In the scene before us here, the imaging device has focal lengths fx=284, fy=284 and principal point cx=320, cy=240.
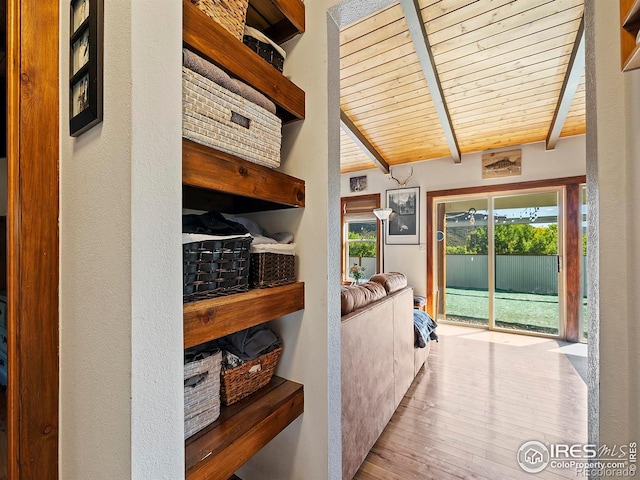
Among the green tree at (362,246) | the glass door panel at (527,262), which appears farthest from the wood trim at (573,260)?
the green tree at (362,246)

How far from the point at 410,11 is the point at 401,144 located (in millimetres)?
2210

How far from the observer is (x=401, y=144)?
168 inches

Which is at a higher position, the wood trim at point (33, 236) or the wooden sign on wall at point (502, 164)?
the wooden sign on wall at point (502, 164)

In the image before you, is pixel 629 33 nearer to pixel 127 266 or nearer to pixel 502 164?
pixel 127 266

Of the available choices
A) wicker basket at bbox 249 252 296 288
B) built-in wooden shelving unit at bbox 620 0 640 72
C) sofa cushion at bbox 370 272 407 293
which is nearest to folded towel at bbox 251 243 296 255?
wicker basket at bbox 249 252 296 288

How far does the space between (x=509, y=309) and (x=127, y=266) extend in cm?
483

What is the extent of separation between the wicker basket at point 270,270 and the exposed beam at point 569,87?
2.92 metres

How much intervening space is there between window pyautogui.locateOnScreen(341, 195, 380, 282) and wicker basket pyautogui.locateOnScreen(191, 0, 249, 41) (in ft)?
14.2

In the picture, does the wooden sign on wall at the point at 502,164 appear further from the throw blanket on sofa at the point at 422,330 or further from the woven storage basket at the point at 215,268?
the woven storage basket at the point at 215,268

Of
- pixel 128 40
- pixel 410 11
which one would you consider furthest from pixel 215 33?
pixel 410 11

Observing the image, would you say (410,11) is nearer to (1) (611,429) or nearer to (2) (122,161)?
(2) (122,161)

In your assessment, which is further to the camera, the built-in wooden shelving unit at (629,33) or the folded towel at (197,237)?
the folded towel at (197,237)

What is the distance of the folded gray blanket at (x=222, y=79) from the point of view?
751 mm

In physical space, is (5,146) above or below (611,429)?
above
